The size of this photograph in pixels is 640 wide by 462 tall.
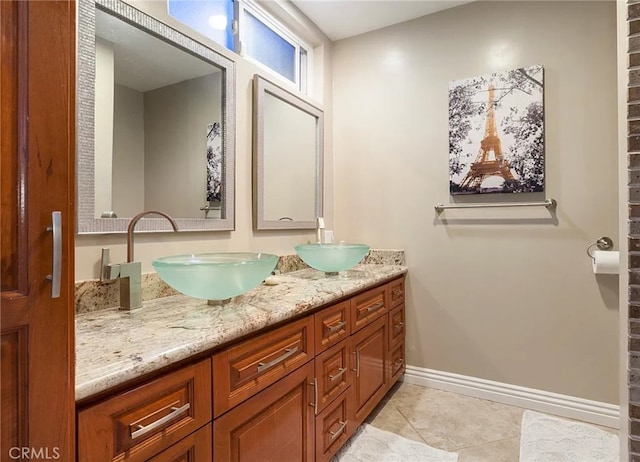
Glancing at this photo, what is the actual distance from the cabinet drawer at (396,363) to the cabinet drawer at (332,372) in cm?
61

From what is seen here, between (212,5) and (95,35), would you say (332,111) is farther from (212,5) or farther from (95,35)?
(95,35)

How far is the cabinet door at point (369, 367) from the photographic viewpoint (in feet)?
5.56

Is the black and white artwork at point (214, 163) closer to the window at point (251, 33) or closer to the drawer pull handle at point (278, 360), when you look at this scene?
the window at point (251, 33)

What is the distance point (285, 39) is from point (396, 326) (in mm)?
1975

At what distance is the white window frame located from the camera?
75.3 inches

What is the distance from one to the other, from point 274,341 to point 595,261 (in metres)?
1.66

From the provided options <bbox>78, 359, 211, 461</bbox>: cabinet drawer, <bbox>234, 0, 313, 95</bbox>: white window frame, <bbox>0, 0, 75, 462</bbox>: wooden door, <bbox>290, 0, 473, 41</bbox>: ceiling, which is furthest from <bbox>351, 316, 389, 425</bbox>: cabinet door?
<bbox>290, 0, 473, 41</bbox>: ceiling

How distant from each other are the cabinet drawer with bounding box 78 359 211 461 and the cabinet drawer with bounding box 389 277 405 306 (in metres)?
1.43

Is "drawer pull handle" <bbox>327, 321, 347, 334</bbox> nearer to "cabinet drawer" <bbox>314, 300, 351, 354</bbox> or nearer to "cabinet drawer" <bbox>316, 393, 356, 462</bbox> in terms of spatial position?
"cabinet drawer" <bbox>314, 300, 351, 354</bbox>

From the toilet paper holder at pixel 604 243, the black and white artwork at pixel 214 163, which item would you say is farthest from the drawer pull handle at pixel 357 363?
the toilet paper holder at pixel 604 243

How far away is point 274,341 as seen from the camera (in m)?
1.13

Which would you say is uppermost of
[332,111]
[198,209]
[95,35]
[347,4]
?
[347,4]

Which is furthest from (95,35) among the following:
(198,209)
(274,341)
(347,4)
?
(347,4)

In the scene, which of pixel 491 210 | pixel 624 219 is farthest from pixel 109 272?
pixel 491 210
